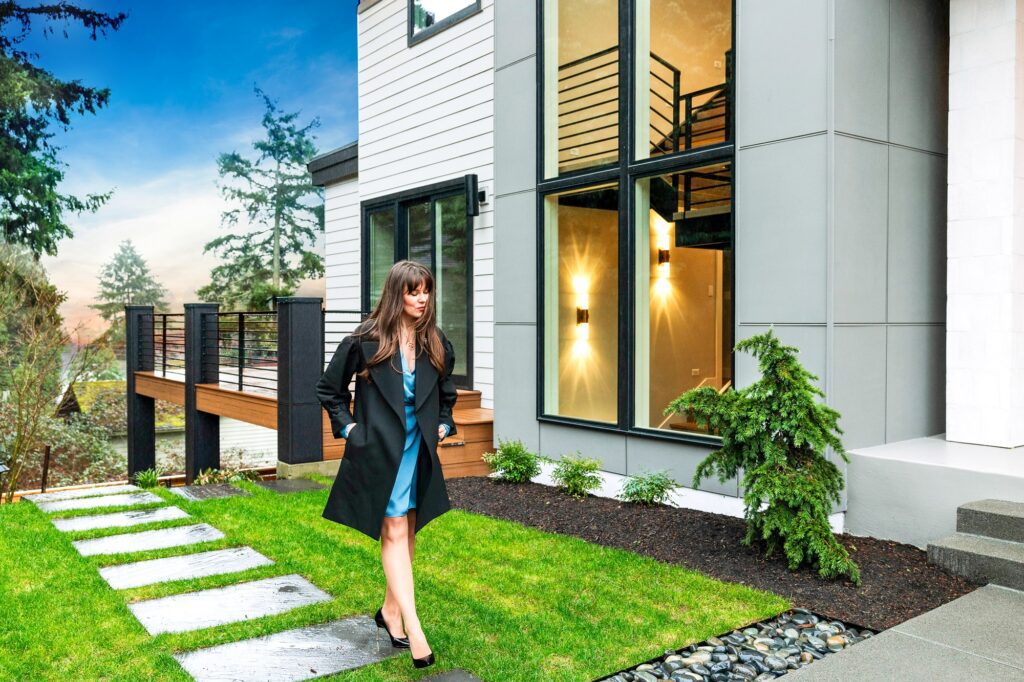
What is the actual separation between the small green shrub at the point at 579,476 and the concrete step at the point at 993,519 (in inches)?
103

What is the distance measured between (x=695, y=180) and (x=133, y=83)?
1199 inches

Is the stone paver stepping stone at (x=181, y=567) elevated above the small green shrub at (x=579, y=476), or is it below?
below

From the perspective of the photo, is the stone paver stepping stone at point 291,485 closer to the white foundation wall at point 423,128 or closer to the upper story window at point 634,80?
the white foundation wall at point 423,128

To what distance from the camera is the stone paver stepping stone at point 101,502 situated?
6000 mm

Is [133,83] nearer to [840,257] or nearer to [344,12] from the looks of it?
[344,12]

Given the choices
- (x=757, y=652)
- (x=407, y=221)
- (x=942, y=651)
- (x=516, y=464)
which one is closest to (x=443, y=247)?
(x=407, y=221)

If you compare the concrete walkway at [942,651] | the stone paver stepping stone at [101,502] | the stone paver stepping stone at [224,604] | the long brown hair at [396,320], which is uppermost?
the long brown hair at [396,320]

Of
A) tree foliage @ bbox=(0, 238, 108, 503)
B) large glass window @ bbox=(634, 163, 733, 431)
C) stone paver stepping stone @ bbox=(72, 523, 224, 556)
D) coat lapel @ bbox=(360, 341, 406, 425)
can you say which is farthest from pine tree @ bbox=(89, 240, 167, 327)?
coat lapel @ bbox=(360, 341, 406, 425)

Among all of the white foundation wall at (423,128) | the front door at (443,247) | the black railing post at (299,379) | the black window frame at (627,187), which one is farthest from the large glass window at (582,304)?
the black railing post at (299,379)

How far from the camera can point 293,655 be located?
3.19 metres

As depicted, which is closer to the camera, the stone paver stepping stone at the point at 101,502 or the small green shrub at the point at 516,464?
the stone paver stepping stone at the point at 101,502

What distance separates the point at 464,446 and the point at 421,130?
4.25 metres

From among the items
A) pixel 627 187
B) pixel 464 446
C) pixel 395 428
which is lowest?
pixel 464 446

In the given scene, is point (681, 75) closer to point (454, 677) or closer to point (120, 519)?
point (454, 677)
